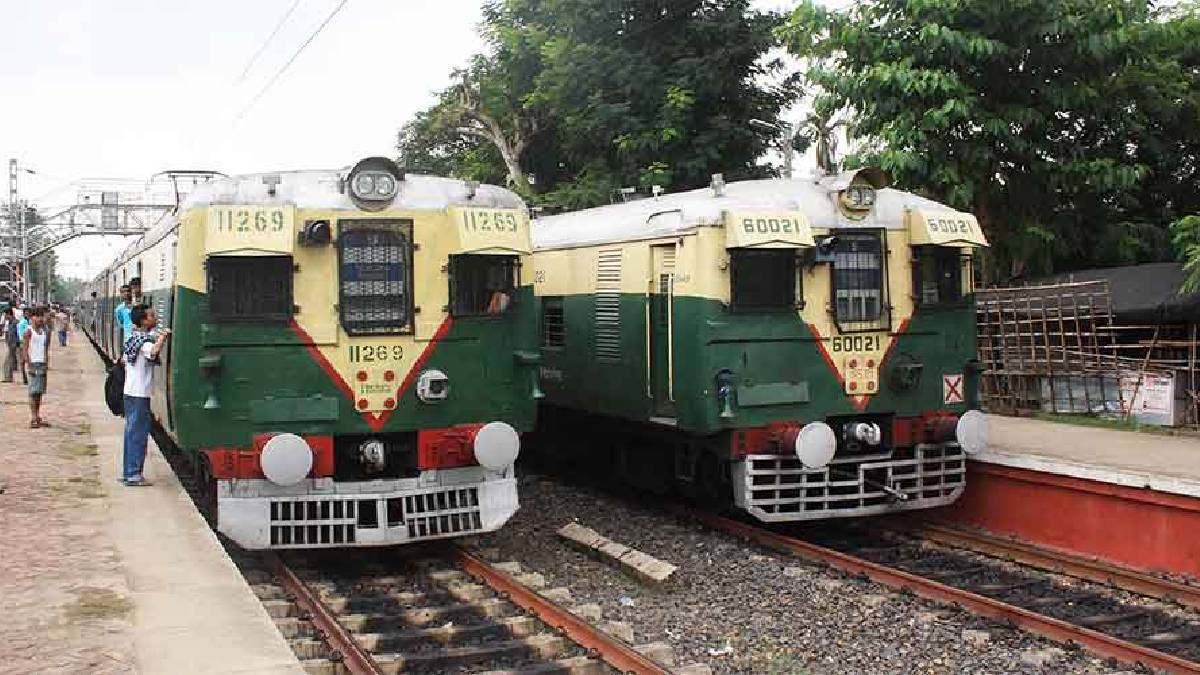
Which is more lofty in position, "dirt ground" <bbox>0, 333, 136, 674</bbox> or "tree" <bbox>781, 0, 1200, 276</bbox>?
"tree" <bbox>781, 0, 1200, 276</bbox>

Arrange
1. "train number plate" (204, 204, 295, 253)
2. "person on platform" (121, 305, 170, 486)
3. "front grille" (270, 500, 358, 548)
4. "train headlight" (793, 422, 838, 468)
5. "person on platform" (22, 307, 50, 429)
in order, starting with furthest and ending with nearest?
"person on platform" (22, 307, 50, 429) → "person on platform" (121, 305, 170, 486) → "train headlight" (793, 422, 838, 468) → "front grille" (270, 500, 358, 548) → "train number plate" (204, 204, 295, 253)

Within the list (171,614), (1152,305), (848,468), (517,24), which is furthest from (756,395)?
(517,24)

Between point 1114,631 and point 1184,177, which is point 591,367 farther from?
point 1184,177

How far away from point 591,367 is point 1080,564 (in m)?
4.87

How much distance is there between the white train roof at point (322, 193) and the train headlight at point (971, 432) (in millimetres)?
4238

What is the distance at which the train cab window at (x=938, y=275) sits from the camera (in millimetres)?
10312

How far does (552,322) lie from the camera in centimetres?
1289

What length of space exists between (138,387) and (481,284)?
3579 millimetres

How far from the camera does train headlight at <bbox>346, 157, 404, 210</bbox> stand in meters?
8.73

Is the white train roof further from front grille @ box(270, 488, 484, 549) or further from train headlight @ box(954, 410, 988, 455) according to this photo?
train headlight @ box(954, 410, 988, 455)

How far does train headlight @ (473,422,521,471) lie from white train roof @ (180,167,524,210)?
1.71 metres

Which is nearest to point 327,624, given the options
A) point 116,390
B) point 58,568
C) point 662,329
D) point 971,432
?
point 58,568

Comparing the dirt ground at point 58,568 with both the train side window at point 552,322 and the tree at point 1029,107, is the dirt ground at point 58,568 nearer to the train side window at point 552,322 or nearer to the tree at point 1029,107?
the train side window at point 552,322

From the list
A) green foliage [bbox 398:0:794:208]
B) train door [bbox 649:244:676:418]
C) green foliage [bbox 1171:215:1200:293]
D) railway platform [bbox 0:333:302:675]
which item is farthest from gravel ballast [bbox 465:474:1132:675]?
green foliage [bbox 398:0:794:208]
